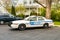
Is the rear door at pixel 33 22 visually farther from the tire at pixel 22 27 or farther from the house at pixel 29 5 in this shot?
the house at pixel 29 5

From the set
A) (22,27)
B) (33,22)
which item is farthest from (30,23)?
(22,27)

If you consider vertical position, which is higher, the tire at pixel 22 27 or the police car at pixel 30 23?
the police car at pixel 30 23

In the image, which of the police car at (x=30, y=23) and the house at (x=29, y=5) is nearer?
the police car at (x=30, y=23)

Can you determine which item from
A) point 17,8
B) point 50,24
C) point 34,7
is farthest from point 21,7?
point 50,24

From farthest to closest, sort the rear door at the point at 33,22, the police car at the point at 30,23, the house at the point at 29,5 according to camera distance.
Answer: the house at the point at 29,5 < the rear door at the point at 33,22 < the police car at the point at 30,23

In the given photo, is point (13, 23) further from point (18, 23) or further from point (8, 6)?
point (8, 6)

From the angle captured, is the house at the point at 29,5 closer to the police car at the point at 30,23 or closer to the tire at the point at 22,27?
the police car at the point at 30,23

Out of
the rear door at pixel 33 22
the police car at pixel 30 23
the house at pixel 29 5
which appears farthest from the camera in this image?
the house at pixel 29 5

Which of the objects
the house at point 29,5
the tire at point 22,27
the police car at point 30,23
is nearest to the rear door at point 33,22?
the police car at point 30,23

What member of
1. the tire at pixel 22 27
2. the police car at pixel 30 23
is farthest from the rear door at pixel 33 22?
the tire at pixel 22 27

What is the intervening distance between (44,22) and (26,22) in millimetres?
2350

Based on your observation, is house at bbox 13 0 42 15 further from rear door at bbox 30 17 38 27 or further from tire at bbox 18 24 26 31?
tire at bbox 18 24 26 31

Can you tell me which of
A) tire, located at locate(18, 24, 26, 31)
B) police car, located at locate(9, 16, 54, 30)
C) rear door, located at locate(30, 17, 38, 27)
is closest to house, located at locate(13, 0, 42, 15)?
police car, located at locate(9, 16, 54, 30)

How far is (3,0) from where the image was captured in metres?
43.8
